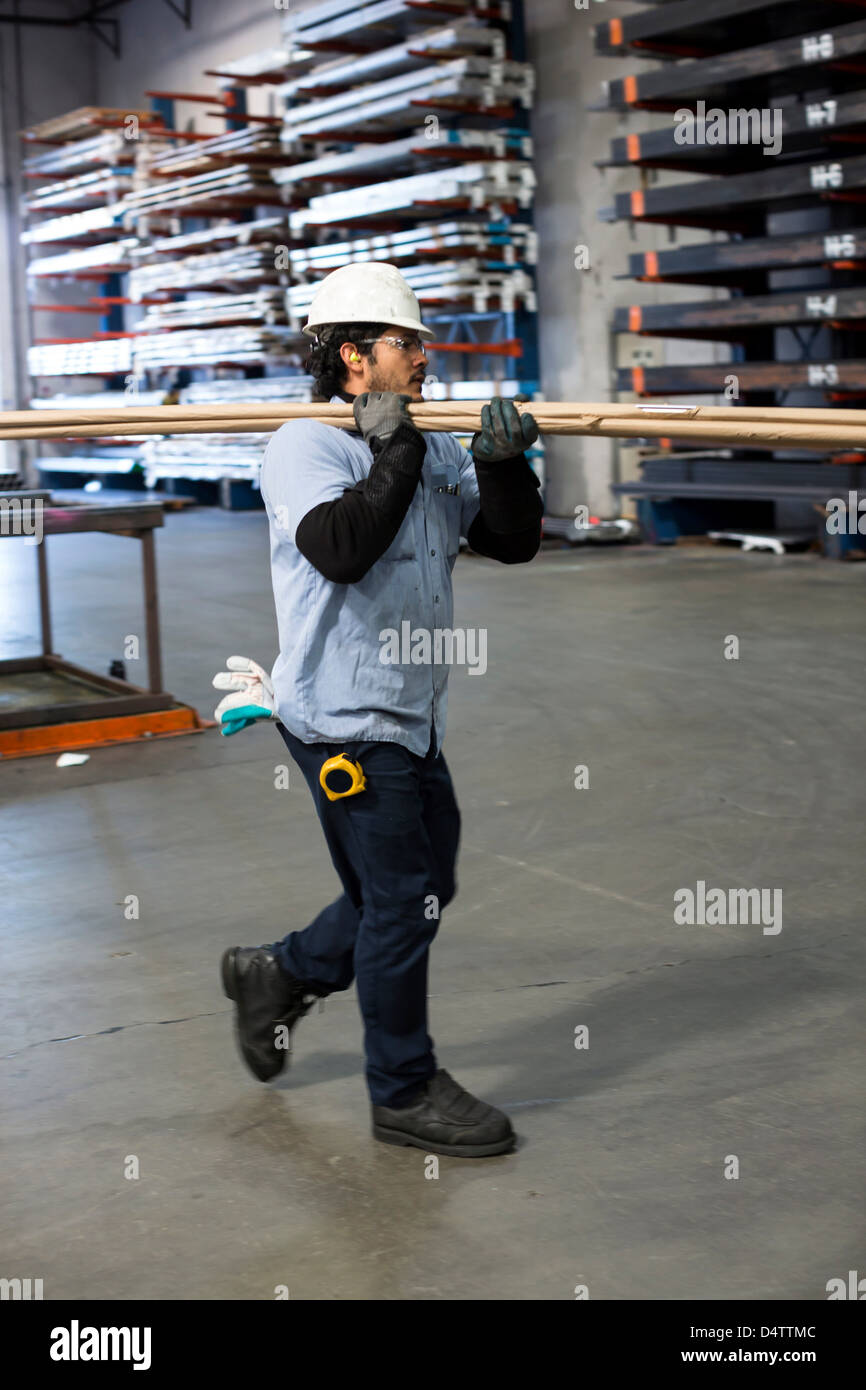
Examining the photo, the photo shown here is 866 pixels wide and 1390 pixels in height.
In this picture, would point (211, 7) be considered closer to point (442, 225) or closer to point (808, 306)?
point (442, 225)

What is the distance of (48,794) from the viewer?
5434mm

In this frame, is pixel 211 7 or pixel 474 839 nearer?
pixel 474 839

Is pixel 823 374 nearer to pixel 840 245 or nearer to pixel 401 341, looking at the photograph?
pixel 840 245

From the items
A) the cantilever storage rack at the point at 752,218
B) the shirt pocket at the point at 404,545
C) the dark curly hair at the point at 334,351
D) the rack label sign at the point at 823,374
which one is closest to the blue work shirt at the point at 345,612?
the shirt pocket at the point at 404,545

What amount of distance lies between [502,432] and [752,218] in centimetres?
1062

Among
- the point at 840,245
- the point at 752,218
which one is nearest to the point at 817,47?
the point at 840,245

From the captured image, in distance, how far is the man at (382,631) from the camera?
259 centimetres

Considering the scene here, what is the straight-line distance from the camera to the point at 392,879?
→ 103 inches

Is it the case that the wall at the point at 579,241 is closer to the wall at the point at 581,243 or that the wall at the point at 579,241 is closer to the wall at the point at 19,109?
the wall at the point at 581,243
